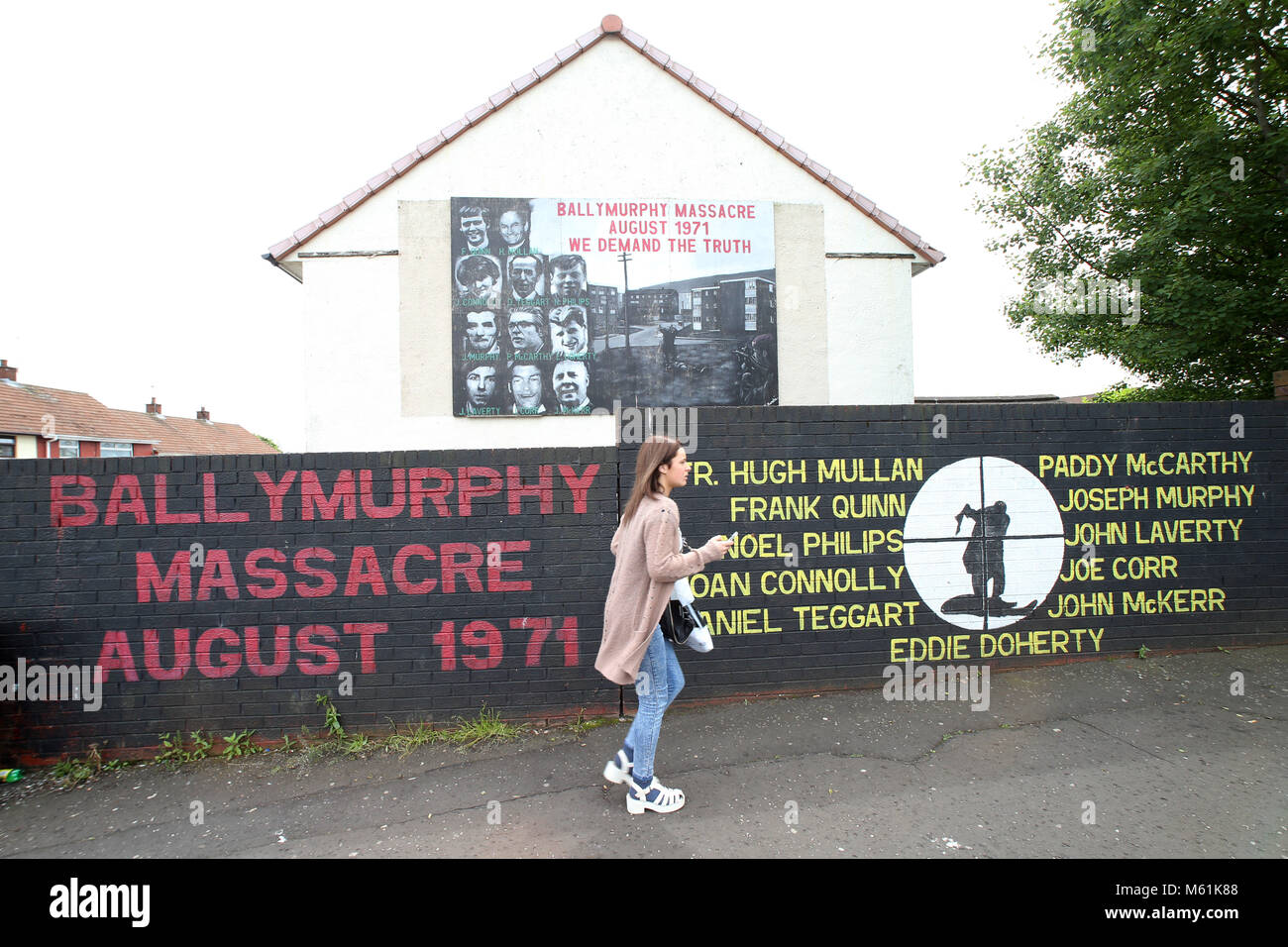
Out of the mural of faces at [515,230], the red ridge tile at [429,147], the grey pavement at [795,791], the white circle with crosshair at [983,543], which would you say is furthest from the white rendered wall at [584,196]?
the grey pavement at [795,791]

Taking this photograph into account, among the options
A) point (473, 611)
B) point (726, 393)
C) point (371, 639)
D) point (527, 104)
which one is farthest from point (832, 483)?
point (527, 104)

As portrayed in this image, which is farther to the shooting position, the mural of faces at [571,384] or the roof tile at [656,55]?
the roof tile at [656,55]

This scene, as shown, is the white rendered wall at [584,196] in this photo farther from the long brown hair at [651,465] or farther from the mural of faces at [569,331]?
the long brown hair at [651,465]

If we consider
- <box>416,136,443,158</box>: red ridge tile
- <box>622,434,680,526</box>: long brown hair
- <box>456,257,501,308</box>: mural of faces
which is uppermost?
<box>416,136,443,158</box>: red ridge tile

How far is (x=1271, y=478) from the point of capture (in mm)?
5570

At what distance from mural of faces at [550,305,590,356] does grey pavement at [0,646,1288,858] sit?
581 centimetres

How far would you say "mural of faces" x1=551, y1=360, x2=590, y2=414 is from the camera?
9.42 meters

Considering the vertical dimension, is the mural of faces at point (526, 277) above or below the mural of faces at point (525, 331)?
above

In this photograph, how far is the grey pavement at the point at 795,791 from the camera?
3.13 m

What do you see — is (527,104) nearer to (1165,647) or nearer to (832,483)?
(832,483)

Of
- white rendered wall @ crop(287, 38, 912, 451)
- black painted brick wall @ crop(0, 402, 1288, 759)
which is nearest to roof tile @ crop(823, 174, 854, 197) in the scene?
white rendered wall @ crop(287, 38, 912, 451)

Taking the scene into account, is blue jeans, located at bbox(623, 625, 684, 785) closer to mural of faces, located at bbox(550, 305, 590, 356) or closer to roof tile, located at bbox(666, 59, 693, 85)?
mural of faces, located at bbox(550, 305, 590, 356)

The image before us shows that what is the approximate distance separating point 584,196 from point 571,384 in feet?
9.28

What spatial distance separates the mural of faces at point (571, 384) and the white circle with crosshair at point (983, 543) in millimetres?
5497
